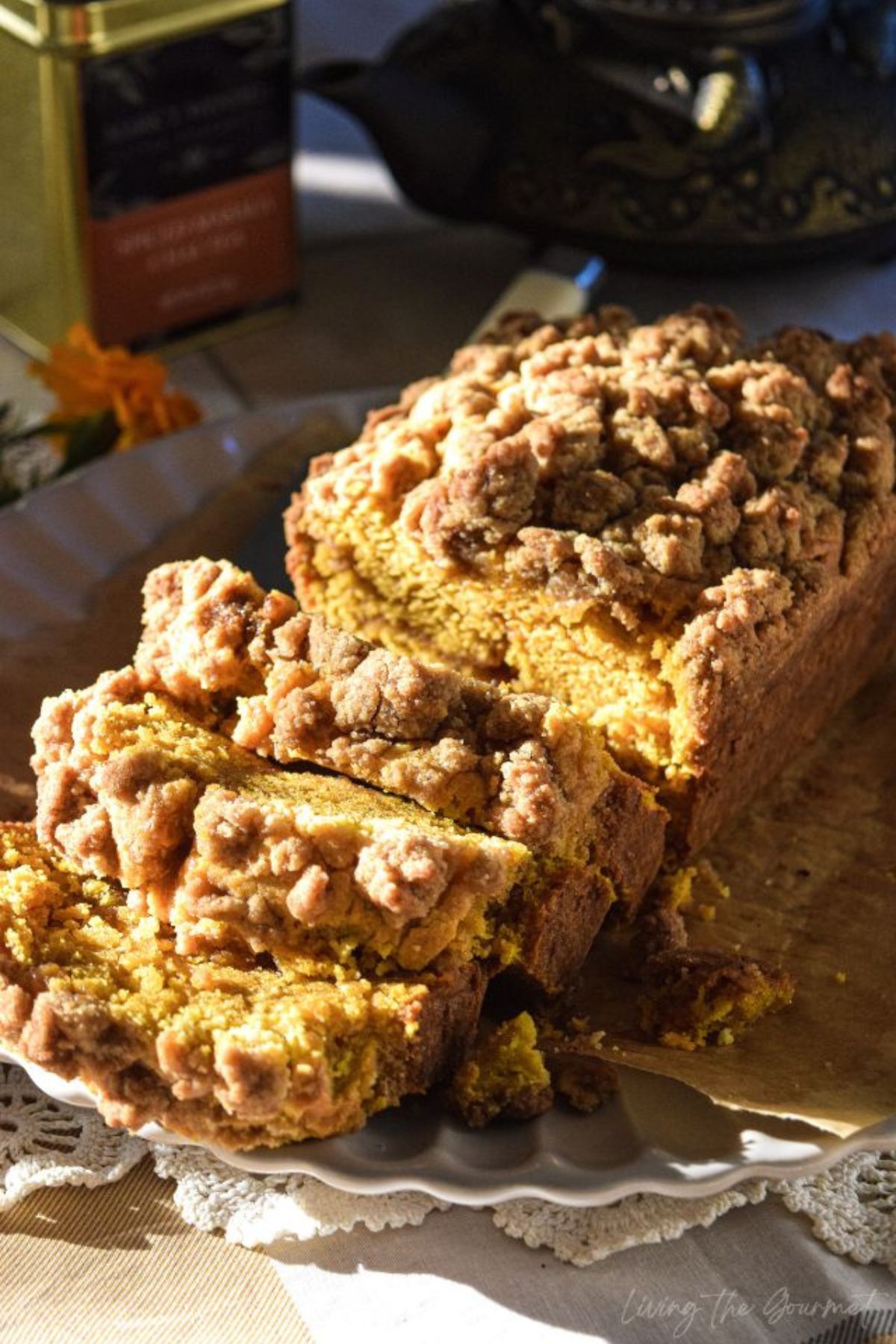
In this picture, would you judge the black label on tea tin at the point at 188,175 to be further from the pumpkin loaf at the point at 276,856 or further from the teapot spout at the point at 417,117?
the pumpkin loaf at the point at 276,856

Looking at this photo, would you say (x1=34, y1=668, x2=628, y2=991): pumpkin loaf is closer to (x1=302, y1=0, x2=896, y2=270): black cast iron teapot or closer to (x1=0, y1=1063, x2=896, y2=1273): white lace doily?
(x1=0, y1=1063, x2=896, y2=1273): white lace doily

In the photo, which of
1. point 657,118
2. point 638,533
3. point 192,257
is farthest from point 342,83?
point 638,533

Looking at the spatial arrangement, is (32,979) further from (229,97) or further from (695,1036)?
(229,97)

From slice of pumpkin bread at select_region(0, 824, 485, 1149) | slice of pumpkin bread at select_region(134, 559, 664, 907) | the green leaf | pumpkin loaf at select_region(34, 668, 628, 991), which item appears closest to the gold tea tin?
the green leaf

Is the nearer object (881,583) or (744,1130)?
(744,1130)

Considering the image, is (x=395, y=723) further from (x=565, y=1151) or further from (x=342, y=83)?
(x=342, y=83)

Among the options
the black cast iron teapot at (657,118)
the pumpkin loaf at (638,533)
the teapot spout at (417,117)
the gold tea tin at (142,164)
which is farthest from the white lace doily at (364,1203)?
the teapot spout at (417,117)

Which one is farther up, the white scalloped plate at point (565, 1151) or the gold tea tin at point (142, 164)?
the gold tea tin at point (142, 164)

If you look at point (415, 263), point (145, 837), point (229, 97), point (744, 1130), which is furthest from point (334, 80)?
point (744, 1130)
